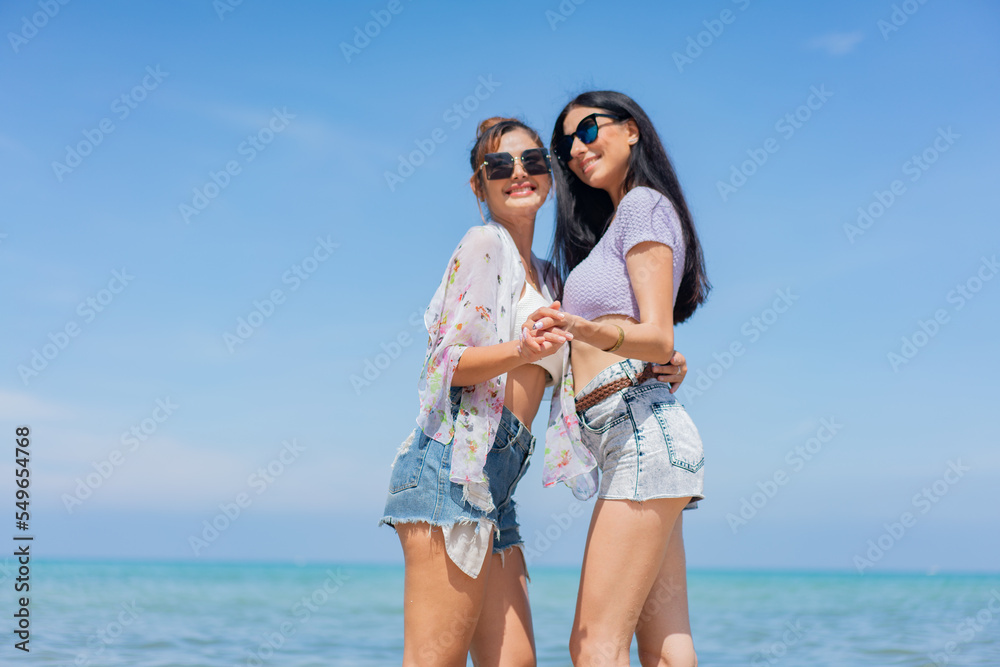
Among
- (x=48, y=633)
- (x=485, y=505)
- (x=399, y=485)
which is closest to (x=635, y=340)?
(x=485, y=505)

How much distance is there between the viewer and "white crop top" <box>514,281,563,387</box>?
130 inches

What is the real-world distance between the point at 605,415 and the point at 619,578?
A: 0.66m

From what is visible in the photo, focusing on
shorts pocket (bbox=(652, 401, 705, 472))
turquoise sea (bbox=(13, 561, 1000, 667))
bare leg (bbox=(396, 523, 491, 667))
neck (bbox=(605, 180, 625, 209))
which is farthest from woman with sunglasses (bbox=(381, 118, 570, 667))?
turquoise sea (bbox=(13, 561, 1000, 667))

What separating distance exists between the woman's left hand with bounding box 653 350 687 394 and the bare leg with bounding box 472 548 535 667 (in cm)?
104

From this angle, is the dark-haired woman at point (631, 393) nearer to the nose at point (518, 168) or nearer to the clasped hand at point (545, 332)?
the clasped hand at point (545, 332)

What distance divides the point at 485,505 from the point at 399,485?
0.35 meters

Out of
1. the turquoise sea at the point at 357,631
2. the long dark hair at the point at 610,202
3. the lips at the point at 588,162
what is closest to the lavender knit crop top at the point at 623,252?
the long dark hair at the point at 610,202

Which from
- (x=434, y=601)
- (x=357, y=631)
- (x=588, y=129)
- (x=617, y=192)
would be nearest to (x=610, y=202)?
(x=617, y=192)

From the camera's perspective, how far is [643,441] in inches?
121

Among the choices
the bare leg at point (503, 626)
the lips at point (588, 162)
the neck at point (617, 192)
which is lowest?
the bare leg at point (503, 626)

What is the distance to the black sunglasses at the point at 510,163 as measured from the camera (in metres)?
3.52

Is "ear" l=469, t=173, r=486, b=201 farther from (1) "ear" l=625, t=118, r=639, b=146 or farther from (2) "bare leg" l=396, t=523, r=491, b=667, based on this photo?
(2) "bare leg" l=396, t=523, r=491, b=667

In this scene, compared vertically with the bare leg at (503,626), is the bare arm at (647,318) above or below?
above

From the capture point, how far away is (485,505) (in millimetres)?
2934
